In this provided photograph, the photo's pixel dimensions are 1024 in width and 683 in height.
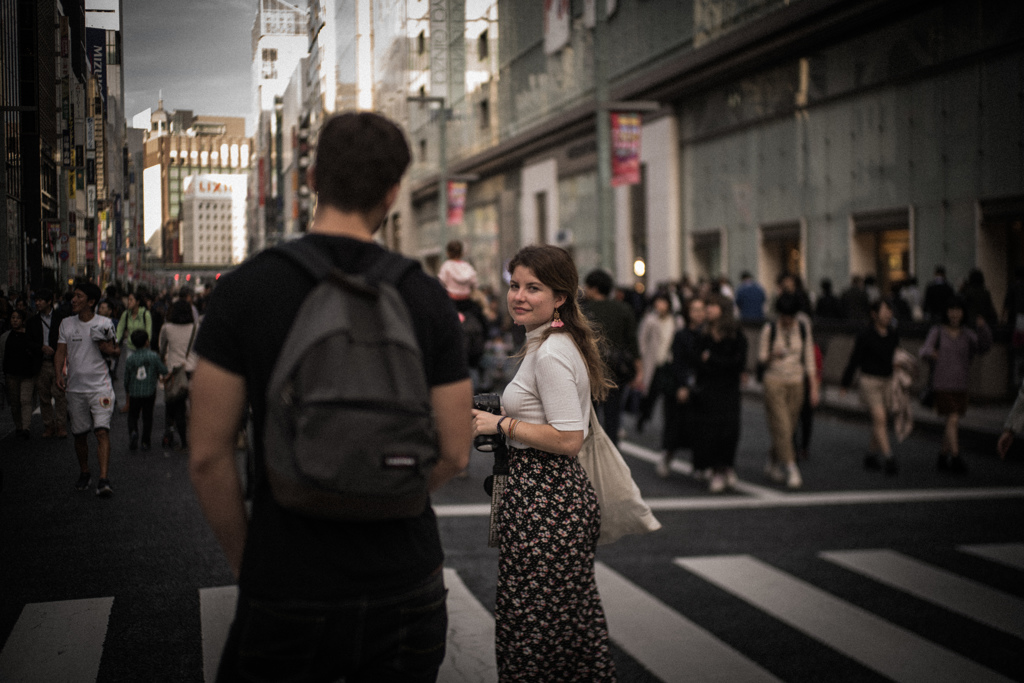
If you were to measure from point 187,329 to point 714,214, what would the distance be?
2316 centimetres

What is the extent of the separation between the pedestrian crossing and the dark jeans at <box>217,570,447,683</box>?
1335 mm

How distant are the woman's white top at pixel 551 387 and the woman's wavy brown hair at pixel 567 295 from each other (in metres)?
0.05

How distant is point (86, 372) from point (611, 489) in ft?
5.67

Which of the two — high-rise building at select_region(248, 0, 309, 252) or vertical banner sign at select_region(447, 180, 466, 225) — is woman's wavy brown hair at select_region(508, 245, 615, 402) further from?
vertical banner sign at select_region(447, 180, 466, 225)

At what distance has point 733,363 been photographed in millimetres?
9320

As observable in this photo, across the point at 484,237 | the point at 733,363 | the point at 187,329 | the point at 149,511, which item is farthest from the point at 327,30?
the point at 484,237

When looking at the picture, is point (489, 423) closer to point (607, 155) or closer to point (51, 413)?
point (51, 413)

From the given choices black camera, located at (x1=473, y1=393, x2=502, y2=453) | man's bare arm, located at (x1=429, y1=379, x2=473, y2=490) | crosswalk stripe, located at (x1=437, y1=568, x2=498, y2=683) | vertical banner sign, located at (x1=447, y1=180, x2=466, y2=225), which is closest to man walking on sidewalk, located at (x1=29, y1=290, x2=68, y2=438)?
black camera, located at (x1=473, y1=393, x2=502, y2=453)

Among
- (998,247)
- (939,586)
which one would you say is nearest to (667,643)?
(939,586)

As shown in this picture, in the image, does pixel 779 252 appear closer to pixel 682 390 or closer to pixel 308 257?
pixel 682 390

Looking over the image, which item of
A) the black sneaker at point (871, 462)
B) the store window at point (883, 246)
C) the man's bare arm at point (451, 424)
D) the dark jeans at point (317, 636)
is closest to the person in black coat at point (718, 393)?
the black sneaker at point (871, 462)

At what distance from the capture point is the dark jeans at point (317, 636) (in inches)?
82.0

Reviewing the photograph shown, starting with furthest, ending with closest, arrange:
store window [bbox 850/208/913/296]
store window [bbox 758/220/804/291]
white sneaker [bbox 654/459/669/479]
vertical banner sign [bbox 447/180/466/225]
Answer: vertical banner sign [bbox 447/180/466/225] < store window [bbox 758/220/804/291] < store window [bbox 850/208/913/296] < white sneaker [bbox 654/459/669/479]

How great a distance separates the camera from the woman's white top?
3273mm
